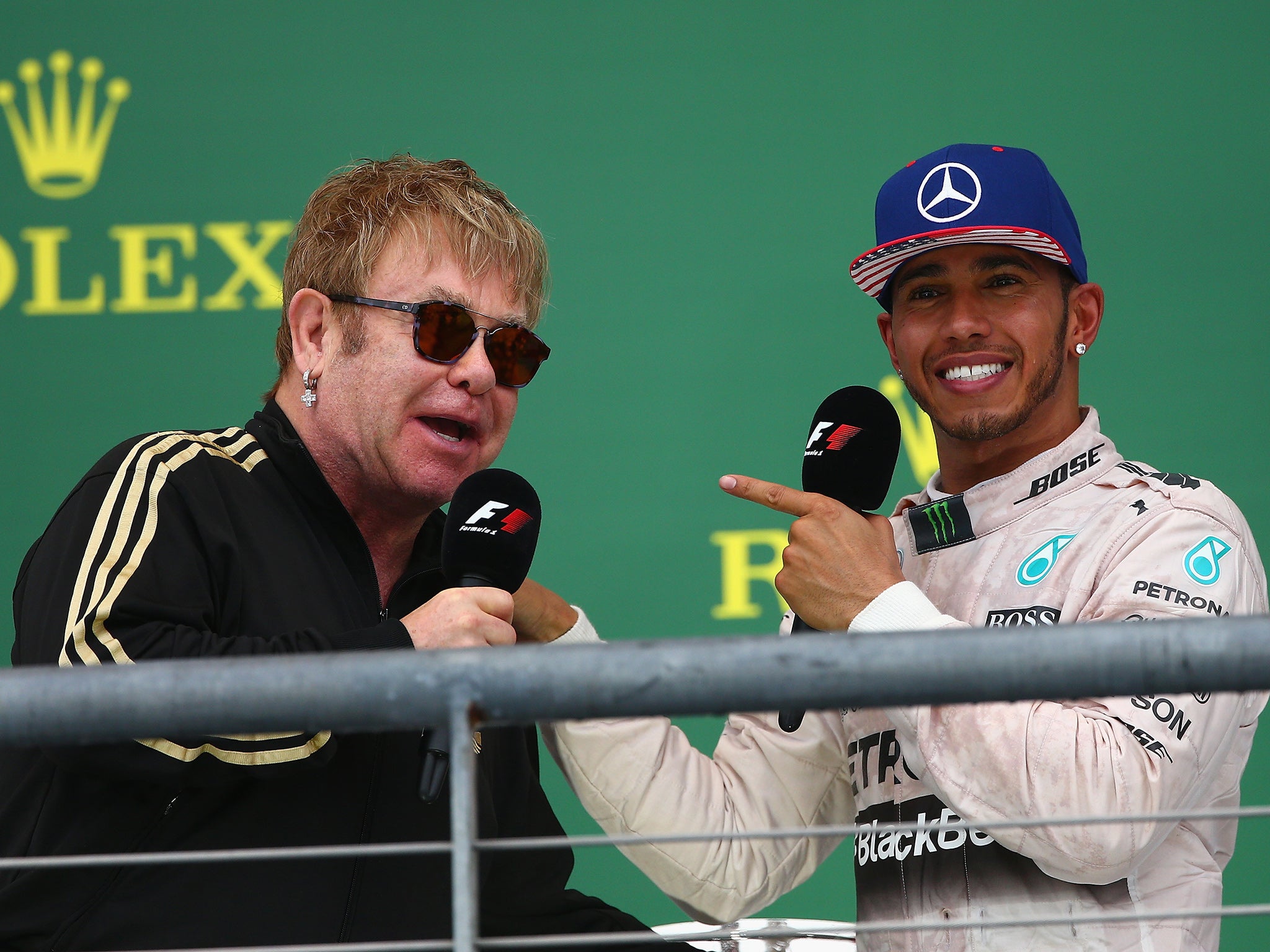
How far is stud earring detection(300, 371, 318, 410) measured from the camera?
1375mm

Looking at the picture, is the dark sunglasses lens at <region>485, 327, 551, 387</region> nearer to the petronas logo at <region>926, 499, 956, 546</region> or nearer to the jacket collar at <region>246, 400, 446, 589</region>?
the jacket collar at <region>246, 400, 446, 589</region>

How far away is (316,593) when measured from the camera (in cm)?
126

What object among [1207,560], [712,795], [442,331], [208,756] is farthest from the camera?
[712,795]

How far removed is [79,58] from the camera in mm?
2461

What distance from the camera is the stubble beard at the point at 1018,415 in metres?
1.38

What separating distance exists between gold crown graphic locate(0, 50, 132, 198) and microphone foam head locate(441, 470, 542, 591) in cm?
153

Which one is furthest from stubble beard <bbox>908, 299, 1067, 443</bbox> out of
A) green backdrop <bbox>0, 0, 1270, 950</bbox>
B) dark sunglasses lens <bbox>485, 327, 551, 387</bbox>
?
green backdrop <bbox>0, 0, 1270, 950</bbox>

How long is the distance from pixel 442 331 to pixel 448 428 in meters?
0.10

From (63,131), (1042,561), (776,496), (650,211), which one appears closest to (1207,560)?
(1042,561)

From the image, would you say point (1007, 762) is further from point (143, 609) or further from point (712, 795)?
point (143, 609)

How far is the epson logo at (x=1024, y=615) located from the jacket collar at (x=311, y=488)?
0.57m

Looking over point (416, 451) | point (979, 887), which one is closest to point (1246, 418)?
point (979, 887)

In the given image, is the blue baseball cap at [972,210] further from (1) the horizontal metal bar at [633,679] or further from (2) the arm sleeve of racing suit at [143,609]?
(1) the horizontal metal bar at [633,679]

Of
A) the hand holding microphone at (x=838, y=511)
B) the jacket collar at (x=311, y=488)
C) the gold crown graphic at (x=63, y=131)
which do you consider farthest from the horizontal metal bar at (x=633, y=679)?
the gold crown graphic at (x=63, y=131)
